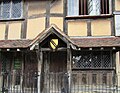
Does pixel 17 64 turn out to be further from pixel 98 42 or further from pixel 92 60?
pixel 98 42

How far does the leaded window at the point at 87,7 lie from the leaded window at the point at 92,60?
7.25 feet

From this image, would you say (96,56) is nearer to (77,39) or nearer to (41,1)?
(77,39)

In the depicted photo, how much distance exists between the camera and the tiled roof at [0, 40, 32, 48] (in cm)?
1271

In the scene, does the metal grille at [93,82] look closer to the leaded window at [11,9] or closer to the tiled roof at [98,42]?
the tiled roof at [98,42]

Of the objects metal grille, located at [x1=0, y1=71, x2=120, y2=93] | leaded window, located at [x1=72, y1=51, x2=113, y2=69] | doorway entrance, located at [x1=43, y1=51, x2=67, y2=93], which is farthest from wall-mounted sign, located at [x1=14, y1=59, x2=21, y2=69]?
leaded window, located at [x1=72, y1=51, x2=113, y2=69]

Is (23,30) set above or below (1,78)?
above

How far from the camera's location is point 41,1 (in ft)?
45.2

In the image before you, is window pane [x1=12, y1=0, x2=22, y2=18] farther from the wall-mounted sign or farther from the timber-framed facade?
the wall-mounted sign

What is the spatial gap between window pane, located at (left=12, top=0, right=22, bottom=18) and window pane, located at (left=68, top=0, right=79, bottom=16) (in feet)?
9.39

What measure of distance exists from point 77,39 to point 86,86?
96.3 inches

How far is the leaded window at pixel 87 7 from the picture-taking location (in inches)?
522

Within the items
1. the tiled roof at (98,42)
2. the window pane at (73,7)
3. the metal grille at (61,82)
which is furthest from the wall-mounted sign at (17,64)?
the window pane at (73,7)

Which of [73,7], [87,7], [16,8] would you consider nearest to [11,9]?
[16,8]

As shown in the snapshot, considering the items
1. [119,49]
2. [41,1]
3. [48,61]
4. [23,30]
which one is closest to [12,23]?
[23,30]
